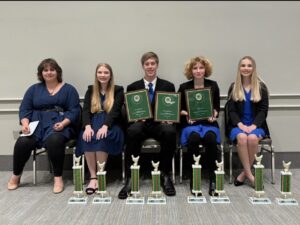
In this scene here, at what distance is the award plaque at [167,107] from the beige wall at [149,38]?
715 mm

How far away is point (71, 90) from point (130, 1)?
1340 mm

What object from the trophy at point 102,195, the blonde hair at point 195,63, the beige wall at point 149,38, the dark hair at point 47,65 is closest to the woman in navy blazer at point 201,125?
the blonde hair at point 195,63

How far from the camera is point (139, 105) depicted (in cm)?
338

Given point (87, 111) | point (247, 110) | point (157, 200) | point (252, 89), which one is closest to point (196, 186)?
point (157, 200)

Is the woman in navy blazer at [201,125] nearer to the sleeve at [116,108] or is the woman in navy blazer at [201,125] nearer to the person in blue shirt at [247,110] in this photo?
the person in blue shirt at [247,110]

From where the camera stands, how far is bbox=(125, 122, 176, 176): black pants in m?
3.24

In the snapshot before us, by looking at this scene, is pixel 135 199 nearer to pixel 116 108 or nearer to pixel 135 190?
pixel 135 190

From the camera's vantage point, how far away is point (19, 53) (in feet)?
13.1

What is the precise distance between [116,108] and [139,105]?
0.88 ft

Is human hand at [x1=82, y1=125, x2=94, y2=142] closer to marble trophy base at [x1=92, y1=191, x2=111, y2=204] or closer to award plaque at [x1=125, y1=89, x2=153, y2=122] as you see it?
award plaque at [x1=125, y1=89, x2=153, y2=122]

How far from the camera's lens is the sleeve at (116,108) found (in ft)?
11.1

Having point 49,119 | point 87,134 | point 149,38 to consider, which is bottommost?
point 87,134

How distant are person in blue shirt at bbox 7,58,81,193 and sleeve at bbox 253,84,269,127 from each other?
2007 mm

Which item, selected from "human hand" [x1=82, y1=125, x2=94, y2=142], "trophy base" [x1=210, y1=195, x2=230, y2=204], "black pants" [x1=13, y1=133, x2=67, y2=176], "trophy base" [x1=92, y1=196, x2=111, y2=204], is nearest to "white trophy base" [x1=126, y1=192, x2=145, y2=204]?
"trophy base" [x1=92, y1=196, x2=111, y2=204]
